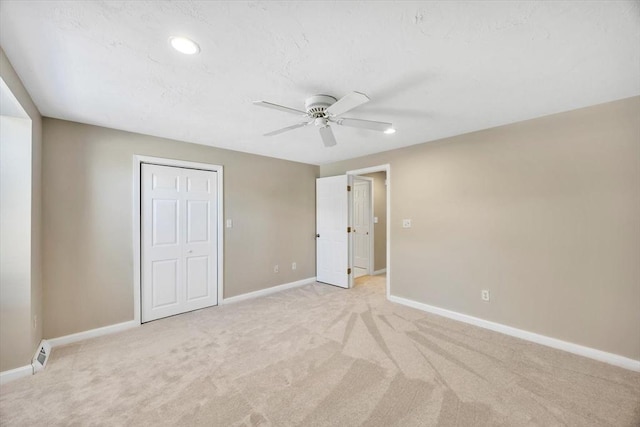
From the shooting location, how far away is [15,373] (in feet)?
6.89

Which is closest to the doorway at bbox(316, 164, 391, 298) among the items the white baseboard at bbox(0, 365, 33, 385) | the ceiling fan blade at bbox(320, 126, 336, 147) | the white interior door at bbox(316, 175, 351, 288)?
the white interior door at bbox(316, 175, 351, 288)

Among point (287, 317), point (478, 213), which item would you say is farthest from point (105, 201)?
point (478, 213)

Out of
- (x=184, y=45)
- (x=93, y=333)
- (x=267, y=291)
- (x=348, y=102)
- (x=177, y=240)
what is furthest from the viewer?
(x=267, y=291)

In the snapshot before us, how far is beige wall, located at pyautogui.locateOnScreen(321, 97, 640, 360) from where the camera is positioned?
228 centimetres

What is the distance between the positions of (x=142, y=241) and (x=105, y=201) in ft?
1.97

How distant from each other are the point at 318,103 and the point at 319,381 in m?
2.23

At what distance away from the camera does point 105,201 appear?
295 centimetres

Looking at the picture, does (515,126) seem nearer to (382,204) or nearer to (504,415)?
(504,415)

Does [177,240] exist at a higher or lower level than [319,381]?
higher

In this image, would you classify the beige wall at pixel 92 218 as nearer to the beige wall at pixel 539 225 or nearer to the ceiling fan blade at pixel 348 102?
the ceiling fan blade at pixel 348 102

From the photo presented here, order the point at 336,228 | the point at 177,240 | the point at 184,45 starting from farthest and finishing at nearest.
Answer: the point at 336,228 → the point at 177,240 → the point at 184,45

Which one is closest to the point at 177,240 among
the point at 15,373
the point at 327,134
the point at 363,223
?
the point at 15,373

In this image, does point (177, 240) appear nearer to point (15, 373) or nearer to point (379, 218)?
point (15, 373)

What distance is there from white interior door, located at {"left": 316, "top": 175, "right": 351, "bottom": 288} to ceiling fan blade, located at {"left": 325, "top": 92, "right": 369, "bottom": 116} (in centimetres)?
269
